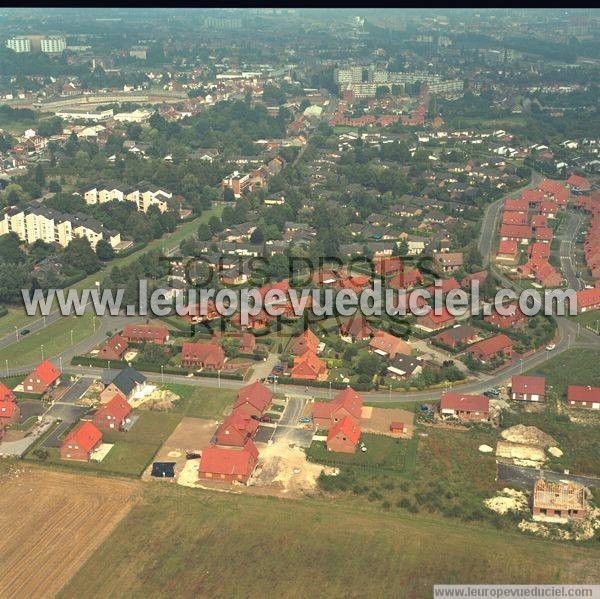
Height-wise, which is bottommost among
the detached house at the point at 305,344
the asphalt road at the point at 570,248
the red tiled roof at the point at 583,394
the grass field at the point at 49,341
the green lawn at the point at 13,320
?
the green lawn at the point at 13,320

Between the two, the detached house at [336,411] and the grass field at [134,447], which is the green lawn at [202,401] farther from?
the detached house at [336,411]

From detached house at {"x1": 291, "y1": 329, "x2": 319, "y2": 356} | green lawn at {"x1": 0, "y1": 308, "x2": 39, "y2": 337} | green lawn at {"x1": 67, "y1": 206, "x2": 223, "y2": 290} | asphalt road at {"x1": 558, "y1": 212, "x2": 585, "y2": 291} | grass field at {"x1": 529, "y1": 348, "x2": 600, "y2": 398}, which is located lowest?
green lawn at {"x1": 67, "y1": 206, "x2": 223, "y2": 290}

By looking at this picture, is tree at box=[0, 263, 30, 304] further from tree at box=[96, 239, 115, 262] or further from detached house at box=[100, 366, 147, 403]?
detached house at box=[100, 366, 147, 403]

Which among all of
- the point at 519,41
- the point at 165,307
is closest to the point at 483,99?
the point at 519,41

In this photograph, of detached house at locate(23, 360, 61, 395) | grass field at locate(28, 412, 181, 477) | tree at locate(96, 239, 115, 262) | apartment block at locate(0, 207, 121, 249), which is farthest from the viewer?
apartment block at locate(0, 207, 121, 249)

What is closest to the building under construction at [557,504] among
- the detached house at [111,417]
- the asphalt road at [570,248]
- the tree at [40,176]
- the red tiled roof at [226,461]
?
the red tiled roof at [226,461]

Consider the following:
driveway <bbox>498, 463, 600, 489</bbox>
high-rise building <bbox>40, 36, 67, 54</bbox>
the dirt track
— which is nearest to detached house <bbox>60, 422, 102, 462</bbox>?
the dirt track
